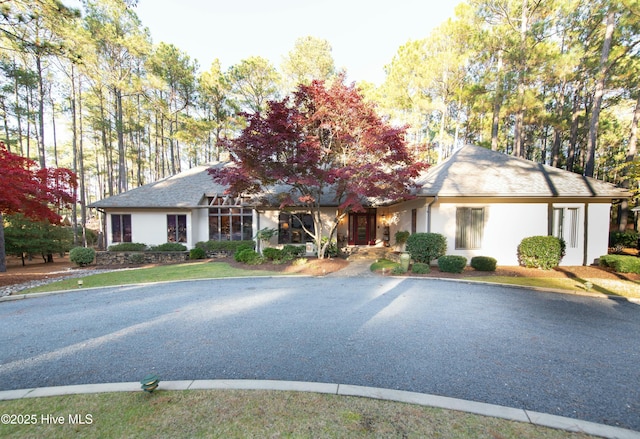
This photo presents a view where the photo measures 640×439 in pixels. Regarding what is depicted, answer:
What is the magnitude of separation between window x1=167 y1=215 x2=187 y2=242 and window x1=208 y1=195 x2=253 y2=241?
53.1 inches

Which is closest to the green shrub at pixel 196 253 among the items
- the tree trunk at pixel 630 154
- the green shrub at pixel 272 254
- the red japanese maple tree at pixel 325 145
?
the green shrub at pixel 272 254

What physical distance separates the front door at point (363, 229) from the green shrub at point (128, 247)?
11.5m

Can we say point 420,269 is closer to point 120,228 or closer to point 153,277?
point 153,277

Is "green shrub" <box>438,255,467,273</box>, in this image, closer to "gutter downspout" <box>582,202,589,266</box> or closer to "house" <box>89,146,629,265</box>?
"house" <box>89,146,629,265</box>

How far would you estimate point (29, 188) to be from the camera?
28.4ft

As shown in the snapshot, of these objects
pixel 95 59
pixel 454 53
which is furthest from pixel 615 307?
pixel 95 59

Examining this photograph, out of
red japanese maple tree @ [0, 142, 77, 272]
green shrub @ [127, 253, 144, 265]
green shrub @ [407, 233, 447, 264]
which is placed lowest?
green shrub @ [127, 253, 144, 265]

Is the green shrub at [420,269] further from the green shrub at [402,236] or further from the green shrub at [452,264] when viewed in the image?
the green shrub at [402,236]

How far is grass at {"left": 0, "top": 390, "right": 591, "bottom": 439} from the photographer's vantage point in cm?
212

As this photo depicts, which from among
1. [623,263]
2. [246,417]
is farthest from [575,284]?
[246,417]

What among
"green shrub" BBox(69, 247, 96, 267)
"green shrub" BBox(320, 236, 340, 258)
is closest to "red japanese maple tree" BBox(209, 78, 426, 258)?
"green shrub" BBox(320, 236, 340, 258)

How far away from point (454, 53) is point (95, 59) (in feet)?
74.0

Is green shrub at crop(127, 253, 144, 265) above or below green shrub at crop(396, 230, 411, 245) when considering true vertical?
below

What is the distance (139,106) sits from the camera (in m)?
22.1
